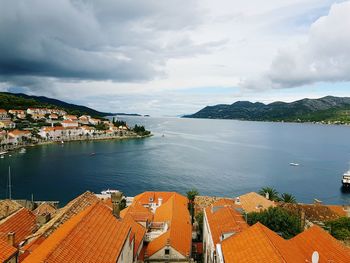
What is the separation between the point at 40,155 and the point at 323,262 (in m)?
118

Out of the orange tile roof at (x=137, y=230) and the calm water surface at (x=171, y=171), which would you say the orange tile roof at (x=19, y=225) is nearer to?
the orange tile roof at (x=137, y=230)

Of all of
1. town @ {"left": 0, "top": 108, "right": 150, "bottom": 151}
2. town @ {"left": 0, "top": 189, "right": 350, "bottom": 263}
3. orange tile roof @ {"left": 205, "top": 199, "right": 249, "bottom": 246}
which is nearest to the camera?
town @ {"left": 0, "top": 189, "right": 350, "bottom": 263}

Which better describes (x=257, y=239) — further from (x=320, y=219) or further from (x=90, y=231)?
(x=320, y=219)

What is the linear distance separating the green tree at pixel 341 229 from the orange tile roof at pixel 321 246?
991cm

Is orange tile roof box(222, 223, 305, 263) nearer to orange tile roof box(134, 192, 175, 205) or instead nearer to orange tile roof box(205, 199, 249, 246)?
orange tile roof box(205, 199, 249, 246)

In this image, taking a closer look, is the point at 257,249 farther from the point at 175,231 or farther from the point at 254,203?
the point at 254,203

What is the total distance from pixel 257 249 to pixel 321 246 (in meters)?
6.64

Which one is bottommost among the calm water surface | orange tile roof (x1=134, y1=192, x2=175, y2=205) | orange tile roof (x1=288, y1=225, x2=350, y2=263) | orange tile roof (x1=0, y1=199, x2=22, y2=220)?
the calm water surface

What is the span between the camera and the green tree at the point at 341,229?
31.2 m

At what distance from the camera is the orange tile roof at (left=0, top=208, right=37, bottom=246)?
69.6ft

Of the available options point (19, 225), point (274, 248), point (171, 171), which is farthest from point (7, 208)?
point (171, 171)

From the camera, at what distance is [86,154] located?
5015 inches

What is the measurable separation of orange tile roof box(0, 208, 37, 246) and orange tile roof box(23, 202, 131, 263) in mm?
6157

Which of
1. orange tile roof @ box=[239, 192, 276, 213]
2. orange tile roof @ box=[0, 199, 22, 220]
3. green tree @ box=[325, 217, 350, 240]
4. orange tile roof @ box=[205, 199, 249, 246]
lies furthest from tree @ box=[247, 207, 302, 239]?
orange tile roof @ box=[0, 199, 22, 220]
